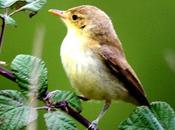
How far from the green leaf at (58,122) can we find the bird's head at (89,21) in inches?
36.8

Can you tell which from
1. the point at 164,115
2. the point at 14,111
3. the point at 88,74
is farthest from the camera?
the point at 88,74

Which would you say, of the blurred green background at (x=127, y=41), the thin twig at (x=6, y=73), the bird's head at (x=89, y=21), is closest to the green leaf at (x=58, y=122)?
the thin twig at (x=6, y=73)

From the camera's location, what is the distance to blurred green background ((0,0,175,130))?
475 centimetres

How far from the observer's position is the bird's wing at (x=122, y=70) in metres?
2.79

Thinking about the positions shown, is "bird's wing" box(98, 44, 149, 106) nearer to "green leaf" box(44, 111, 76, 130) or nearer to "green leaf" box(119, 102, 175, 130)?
"green leaf" box(119, 102, 175, 130)

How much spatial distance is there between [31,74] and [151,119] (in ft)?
1.07

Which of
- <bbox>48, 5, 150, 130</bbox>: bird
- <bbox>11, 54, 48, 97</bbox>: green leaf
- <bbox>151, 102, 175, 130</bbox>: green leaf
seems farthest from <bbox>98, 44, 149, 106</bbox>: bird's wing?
<bbox>11, 54, 48, 97</bbox>: green leaf

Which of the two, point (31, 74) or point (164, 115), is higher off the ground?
point (31, 74)

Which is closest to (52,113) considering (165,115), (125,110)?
(165,115)

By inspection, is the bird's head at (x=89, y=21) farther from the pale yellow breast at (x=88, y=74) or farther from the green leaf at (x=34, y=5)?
the green leaf at (x=34, y=5)

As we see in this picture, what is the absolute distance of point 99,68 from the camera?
284 cm

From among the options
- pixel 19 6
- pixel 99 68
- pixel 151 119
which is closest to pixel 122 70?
pixel 99 68

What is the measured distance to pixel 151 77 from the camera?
195 inches

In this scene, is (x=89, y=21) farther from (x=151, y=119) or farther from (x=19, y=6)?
(x=151, y=119)
